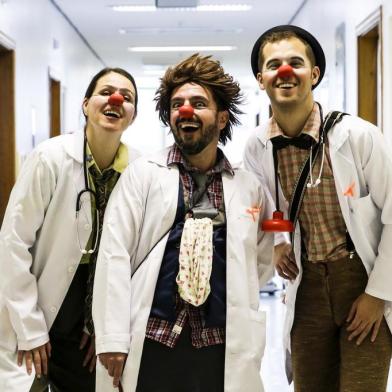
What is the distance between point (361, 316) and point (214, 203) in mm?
623

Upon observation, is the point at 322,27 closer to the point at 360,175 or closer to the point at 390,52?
the point at 390,52

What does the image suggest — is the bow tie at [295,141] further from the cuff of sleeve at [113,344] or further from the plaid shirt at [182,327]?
the cuff of sleeve at [113,344]

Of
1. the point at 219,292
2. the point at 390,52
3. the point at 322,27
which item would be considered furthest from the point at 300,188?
the point at 322,27

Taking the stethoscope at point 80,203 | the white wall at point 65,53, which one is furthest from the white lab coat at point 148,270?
the white wall at point 65,53

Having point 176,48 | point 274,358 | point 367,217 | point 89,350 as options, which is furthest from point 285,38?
point 176,48

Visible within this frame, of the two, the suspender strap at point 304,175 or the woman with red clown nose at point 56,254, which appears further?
the suspender strap at point 304,175

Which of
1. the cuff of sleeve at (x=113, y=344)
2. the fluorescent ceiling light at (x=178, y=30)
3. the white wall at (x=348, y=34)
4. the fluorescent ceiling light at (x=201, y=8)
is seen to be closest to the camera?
the cuff of sleeve at (x=113, y=344)

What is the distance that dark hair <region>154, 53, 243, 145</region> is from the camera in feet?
6.60

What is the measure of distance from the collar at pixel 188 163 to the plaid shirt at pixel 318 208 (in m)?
0.24

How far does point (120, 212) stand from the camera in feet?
6.13

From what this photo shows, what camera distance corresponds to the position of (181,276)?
1.80 metres


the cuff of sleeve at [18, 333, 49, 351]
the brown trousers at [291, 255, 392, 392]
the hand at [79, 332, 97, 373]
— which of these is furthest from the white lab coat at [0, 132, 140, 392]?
the brown trousers at [291, 255, 392, 392]

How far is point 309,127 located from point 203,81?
0.39 m

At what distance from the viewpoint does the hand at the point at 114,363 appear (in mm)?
1777
